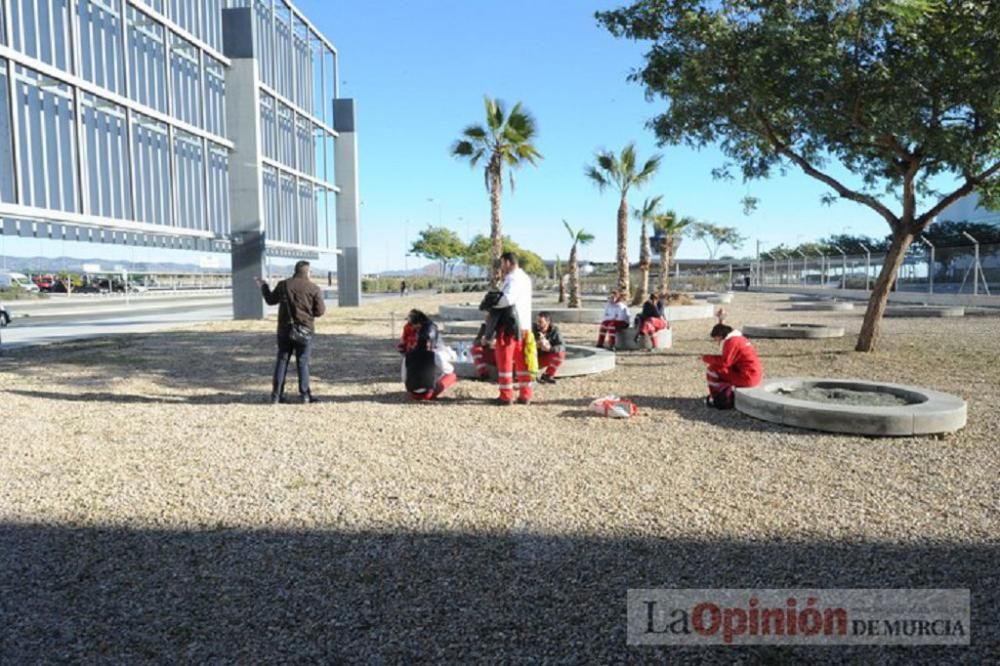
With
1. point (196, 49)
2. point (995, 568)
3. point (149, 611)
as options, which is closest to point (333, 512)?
point (149, 611)

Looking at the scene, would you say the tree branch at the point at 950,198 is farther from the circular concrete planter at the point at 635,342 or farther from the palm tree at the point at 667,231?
the palm tree at the point at 667,231

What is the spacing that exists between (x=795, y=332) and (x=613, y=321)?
4184 millimetres

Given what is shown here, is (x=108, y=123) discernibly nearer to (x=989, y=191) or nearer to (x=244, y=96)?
(x=244, y=96)

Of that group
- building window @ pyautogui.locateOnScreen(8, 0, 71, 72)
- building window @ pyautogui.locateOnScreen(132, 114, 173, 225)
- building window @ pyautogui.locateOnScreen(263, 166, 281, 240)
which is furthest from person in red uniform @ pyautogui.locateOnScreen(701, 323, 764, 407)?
building window @ pyautogui.locateOnScreen(263, 166, 281, 240)

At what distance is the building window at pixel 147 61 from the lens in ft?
52.8

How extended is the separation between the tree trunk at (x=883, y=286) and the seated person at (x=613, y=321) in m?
4.10

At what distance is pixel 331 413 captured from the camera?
23.7 ft

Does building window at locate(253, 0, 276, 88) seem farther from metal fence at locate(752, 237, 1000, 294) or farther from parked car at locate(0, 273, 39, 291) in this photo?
parked car at locate(0, 273, 39, 291)

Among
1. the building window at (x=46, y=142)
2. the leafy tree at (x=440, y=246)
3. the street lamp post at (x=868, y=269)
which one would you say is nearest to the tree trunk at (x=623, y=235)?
the street lamp post at (x=868, y=269)

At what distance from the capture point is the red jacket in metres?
7.18

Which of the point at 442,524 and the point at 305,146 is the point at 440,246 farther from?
the point at 442,524

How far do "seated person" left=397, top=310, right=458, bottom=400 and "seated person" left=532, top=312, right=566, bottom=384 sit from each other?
1.49 meters

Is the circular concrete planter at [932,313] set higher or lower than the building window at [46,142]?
lower

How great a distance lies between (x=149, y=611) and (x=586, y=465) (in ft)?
10.3
